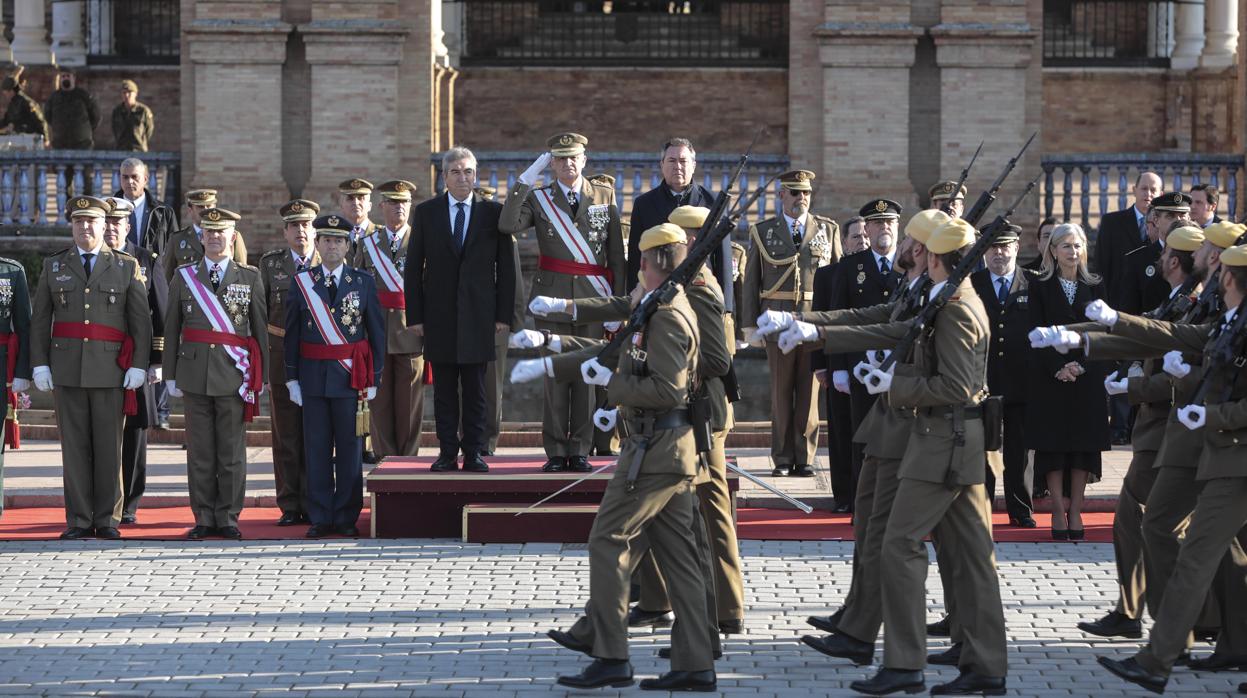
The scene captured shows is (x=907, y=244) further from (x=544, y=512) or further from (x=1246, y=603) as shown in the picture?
(x=544, y=512)

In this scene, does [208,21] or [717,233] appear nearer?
[717,233]

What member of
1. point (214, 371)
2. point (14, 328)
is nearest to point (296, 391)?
point (214, 371)

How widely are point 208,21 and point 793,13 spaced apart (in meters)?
5.87

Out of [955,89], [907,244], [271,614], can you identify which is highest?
[955,89]

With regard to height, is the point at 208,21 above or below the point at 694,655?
above

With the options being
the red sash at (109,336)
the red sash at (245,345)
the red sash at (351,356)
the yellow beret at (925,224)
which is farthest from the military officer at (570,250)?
the yellow beret at (925,224)

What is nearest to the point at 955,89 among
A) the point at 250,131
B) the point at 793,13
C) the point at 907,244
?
the point at 793,13

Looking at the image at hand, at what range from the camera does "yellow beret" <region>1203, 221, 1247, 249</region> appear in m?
8.92

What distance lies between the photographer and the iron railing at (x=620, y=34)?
89.9 ft

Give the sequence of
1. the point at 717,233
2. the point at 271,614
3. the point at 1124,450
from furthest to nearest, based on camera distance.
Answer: the point at 1124,450, the point at 271,614, the point at 717,233

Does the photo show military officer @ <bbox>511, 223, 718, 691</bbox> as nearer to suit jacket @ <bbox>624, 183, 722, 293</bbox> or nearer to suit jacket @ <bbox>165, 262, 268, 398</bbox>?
suit jacket @ <bbox>624, 183, 722, 293</bbox>

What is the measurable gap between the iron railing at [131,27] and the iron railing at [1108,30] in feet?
40.1

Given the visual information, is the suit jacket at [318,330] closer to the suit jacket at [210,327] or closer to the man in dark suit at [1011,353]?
the suit jacket at [210,327]

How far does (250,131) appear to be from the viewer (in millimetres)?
20453
